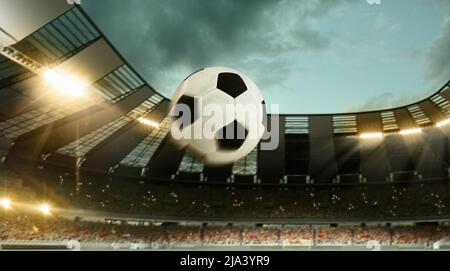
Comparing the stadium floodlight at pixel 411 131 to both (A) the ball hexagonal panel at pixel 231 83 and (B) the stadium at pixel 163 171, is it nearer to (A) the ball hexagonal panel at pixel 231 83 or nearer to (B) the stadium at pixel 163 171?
(B) the stadium at pixel 163 171

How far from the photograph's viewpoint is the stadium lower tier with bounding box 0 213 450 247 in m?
32.5

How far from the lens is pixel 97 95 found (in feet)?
83.8

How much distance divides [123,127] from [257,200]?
18607 millimetres

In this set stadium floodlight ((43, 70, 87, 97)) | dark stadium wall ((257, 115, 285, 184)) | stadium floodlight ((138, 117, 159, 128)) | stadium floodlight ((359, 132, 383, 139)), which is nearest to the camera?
stadium floodlight ((43, 70, 87, 97))

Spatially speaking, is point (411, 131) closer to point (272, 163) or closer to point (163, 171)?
point (272, 163)

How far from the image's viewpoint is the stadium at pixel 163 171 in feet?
71.7

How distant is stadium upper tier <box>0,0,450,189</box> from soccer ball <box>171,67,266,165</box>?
12125 millimetres

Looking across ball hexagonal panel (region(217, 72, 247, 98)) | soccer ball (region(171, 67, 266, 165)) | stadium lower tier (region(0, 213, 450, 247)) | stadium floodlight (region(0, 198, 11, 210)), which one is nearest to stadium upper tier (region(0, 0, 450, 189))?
stadium floodlight (region(0, 198, 11, 210))

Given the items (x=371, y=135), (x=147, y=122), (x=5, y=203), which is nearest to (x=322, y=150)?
(x=371, y=135)

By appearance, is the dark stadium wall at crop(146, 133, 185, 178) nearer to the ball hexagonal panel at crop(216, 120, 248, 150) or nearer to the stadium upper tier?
the stadium upper tier

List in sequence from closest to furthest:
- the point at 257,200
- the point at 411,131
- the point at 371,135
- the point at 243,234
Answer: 1. the point at 411,131
2. the point at 371,135
3. the point at 243,234
4. the point at 257,200

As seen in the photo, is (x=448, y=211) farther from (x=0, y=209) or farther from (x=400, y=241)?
(x=0, y=209)

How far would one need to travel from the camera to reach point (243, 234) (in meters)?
39.4

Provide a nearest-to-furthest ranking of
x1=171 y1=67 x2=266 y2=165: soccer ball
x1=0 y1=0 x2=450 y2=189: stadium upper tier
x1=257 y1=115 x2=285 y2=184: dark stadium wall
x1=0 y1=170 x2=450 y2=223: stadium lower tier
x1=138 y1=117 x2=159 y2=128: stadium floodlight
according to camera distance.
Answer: x1=171 y1=67 x2=266 y2=165: soccer ball → x1=0 y1=0 x2=450 y2=189: stadium upper tier → x1=138 y1=117 x2=159 y2=128: stadium floodlight → x1=257 y1=115 x2=285 y2=184: dark stadium wall → x1=0 y1=170 x2=450 y2=223: stadium lower tier
